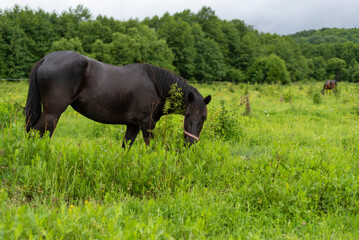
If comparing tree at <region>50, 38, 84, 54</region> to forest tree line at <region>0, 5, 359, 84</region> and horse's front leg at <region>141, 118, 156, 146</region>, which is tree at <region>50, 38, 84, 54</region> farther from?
horse's front leg at <region>141, 118, 156, 146</region>

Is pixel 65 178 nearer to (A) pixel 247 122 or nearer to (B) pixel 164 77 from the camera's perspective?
(B) pixel 164 77

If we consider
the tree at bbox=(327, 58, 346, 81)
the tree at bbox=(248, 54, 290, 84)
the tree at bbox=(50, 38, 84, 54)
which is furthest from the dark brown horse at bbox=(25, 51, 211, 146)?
the tree at bbox=(327, 58, 346, 81)

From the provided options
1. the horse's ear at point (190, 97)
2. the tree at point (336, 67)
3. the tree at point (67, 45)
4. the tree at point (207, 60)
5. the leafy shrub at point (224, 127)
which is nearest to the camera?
the horse's ear at point (190, 97)

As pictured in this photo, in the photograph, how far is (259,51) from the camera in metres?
79.0

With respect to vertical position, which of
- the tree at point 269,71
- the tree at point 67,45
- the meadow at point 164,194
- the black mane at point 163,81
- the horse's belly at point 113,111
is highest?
the tree at point 269,71

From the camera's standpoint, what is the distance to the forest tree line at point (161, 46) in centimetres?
4300

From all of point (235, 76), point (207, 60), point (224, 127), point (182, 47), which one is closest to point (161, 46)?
point (182, 47)

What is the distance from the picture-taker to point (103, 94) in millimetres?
4484

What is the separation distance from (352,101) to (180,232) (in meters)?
14.4

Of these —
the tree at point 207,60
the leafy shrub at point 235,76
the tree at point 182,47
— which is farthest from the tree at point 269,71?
the tree at point 182,47

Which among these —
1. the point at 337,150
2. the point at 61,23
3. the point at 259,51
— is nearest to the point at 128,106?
the point at 337,150

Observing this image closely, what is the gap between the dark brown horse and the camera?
4176 mm

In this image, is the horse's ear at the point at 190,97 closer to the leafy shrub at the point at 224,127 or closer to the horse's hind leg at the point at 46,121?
the leafy shrub at the point at 224,127

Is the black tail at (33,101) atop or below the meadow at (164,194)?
atop
